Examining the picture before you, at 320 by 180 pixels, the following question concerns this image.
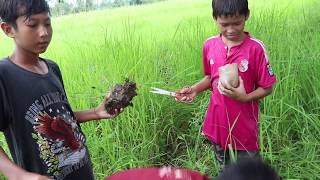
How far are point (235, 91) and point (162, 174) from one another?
0.65m

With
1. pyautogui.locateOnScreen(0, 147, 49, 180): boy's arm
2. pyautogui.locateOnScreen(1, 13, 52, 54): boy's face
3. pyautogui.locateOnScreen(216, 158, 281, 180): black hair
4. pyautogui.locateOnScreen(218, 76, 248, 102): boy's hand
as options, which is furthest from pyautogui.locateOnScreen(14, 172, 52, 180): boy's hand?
pyautogui.locateOnScreen(218, 76, 248, 102): boy's hand

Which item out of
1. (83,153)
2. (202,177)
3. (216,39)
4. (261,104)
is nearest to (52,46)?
(261,104)

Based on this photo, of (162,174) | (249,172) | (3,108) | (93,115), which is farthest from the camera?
(93,115)

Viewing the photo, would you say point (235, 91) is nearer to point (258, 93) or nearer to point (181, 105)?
point (258, 93)

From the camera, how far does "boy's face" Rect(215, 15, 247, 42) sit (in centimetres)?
165

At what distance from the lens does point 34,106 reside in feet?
3.98

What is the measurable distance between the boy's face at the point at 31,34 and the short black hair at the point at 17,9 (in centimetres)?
1

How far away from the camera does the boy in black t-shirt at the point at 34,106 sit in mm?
1190

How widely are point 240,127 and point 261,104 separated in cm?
87

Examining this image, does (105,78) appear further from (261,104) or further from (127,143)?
(261,104)

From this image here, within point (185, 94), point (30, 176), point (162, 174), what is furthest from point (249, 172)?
point (185, 94)

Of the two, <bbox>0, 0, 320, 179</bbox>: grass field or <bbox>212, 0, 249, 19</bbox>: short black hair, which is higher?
<bbox>212, 0, 249, 19</bbox>: short black hair

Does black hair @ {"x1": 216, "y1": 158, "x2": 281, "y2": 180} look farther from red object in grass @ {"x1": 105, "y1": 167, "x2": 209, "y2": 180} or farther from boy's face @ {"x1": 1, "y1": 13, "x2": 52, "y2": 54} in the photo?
boy's face @ {"x1": 1, "y1": 13, "x2": 52, "y2": 54}

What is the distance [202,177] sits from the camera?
98 centimetres
